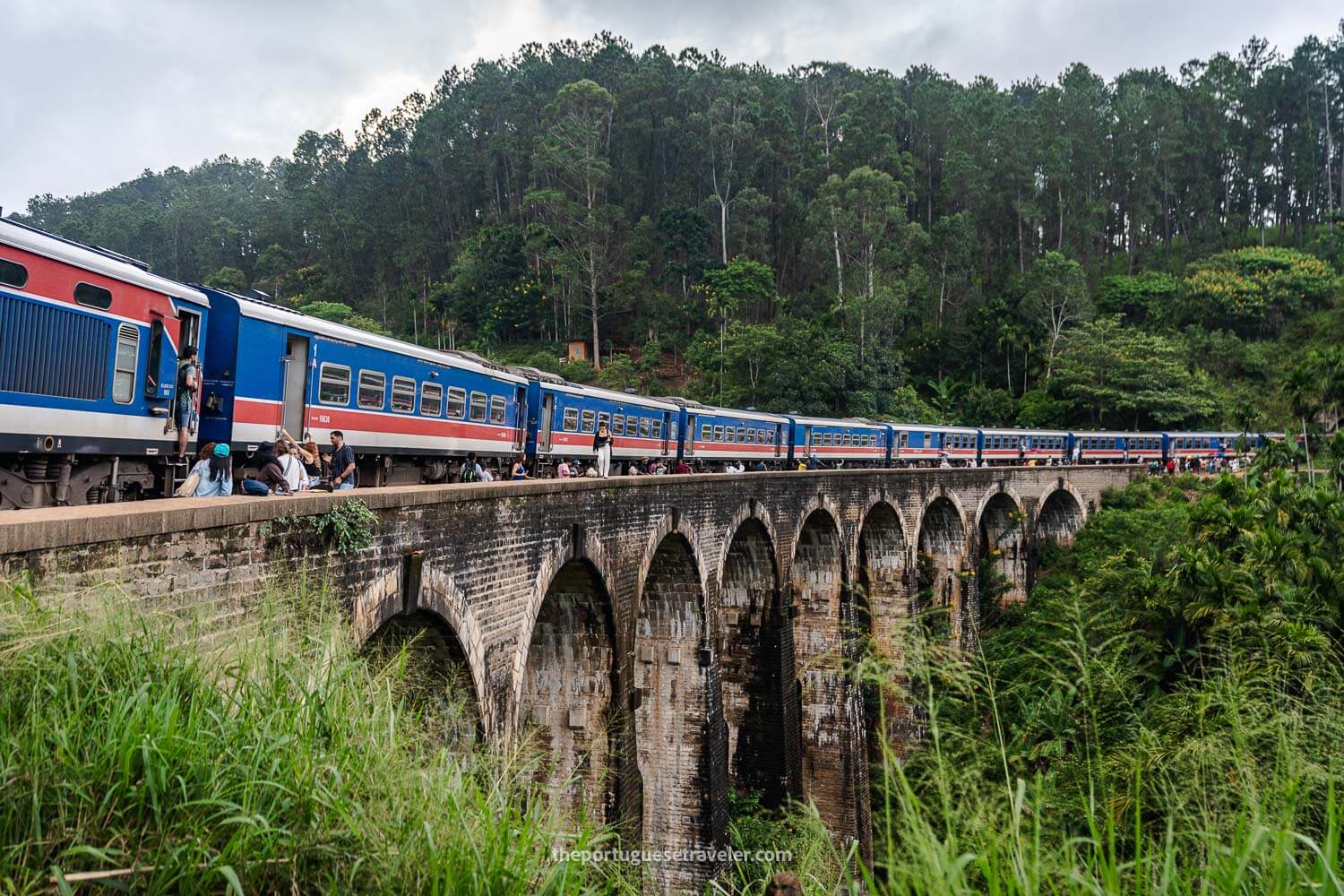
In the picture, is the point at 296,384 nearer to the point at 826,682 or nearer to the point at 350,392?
the point at 350,392

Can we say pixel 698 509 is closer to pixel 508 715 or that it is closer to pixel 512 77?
pixel 508 715

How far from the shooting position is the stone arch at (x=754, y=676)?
55.8ft

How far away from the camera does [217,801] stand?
2.60m

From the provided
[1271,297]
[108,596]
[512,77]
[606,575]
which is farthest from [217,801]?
[512,77]

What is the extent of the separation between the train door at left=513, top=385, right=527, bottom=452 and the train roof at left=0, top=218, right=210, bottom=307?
697cm

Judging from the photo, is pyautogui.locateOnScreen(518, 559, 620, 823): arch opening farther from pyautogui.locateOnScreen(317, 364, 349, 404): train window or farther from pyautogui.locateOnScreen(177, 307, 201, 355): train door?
pyautogui.locateOnScreen(177, 307, 201, 355): train door

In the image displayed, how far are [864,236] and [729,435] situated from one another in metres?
25.6

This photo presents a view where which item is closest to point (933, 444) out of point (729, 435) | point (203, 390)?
point (729, 435)

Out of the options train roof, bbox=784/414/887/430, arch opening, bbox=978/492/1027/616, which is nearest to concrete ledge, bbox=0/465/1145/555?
train roof, bbox=784/414/887/430

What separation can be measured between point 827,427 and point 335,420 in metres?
19.1

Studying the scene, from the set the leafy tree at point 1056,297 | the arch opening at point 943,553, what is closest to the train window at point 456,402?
the arch opening at point 943,553

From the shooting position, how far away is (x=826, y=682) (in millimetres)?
19578

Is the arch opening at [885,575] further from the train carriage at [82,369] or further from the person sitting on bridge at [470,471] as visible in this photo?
the train carriage at [82,369]

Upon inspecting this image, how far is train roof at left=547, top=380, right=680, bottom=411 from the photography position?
53.9ft
